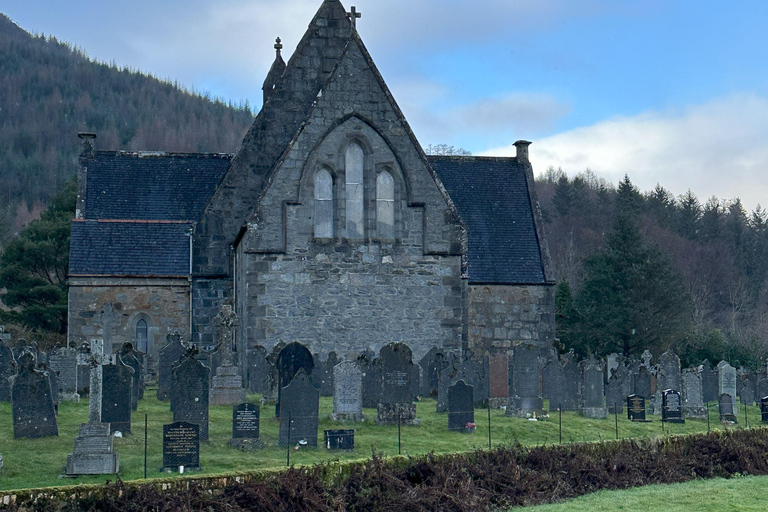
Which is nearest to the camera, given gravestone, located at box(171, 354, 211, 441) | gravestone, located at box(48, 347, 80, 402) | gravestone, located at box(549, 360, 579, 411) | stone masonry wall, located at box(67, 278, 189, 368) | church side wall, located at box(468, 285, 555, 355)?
gravestone, located at box(171, 354, 211, 441)

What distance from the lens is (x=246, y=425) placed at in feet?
53.2

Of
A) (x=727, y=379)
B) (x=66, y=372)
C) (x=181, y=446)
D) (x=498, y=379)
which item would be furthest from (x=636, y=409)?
(x=66, y=372)

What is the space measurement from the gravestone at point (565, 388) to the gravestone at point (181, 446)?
9.99 m

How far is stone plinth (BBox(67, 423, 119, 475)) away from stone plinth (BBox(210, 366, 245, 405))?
242 inches

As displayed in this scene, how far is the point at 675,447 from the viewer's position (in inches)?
688

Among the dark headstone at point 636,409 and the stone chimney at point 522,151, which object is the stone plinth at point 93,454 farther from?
the stone chimney at point 522,151

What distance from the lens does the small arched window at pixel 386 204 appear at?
24859mm

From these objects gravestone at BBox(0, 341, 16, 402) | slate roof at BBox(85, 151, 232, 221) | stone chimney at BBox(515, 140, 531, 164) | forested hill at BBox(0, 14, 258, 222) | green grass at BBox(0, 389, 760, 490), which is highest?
forested hill at BBox(0, 14, 258, 222)

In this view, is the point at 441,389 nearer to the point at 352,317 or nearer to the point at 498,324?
the point at 352,317

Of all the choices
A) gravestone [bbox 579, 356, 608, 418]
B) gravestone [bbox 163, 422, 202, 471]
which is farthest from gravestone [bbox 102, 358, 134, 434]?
gravestone [bbox 579, 356, 608, 418]

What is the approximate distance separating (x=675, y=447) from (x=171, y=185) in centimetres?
1880

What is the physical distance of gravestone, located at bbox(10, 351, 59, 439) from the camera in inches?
637

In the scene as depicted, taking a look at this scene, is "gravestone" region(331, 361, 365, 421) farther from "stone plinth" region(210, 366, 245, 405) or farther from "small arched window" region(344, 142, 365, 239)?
"small arched window" region(344, 142, 365, 239)

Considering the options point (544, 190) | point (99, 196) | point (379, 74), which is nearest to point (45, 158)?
point (544, 190)
